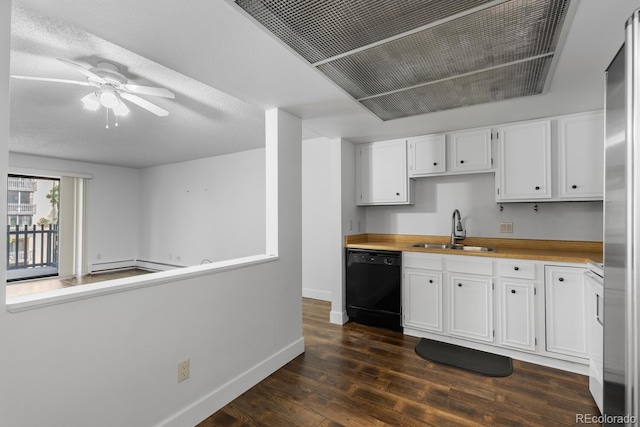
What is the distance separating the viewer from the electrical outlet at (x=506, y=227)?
10.6 ft

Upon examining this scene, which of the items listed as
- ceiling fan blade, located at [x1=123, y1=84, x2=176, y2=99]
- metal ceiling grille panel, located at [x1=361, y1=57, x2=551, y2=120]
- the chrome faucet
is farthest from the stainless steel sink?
ceiling fan blade, located at [x1=123, y1=84, x2=176, y2=99]

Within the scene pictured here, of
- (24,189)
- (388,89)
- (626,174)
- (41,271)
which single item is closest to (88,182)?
(24,189)

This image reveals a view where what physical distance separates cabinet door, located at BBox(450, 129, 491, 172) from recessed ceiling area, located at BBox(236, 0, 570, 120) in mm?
750

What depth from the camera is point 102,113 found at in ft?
11.4

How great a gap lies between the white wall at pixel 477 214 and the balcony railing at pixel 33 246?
6.93m

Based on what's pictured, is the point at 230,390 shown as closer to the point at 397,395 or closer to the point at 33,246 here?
the point at 397,395

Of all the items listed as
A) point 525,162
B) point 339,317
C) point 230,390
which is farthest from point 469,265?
point 230,390

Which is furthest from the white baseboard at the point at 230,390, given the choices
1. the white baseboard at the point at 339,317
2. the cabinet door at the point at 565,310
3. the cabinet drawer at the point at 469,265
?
the cabinet door at the point at 565,310

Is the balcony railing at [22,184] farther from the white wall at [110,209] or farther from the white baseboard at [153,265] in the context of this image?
the white baseboard at [153,265]

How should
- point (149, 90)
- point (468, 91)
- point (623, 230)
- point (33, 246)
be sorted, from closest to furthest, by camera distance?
point (623, 230)
point (468, 91)
point (149, 90)
point (33, 246)

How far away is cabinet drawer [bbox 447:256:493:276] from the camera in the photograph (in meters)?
2.78

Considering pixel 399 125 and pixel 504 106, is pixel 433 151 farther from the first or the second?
pixel 504 106

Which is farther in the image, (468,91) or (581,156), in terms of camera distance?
(581,156)

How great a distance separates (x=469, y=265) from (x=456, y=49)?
194 centimetres
